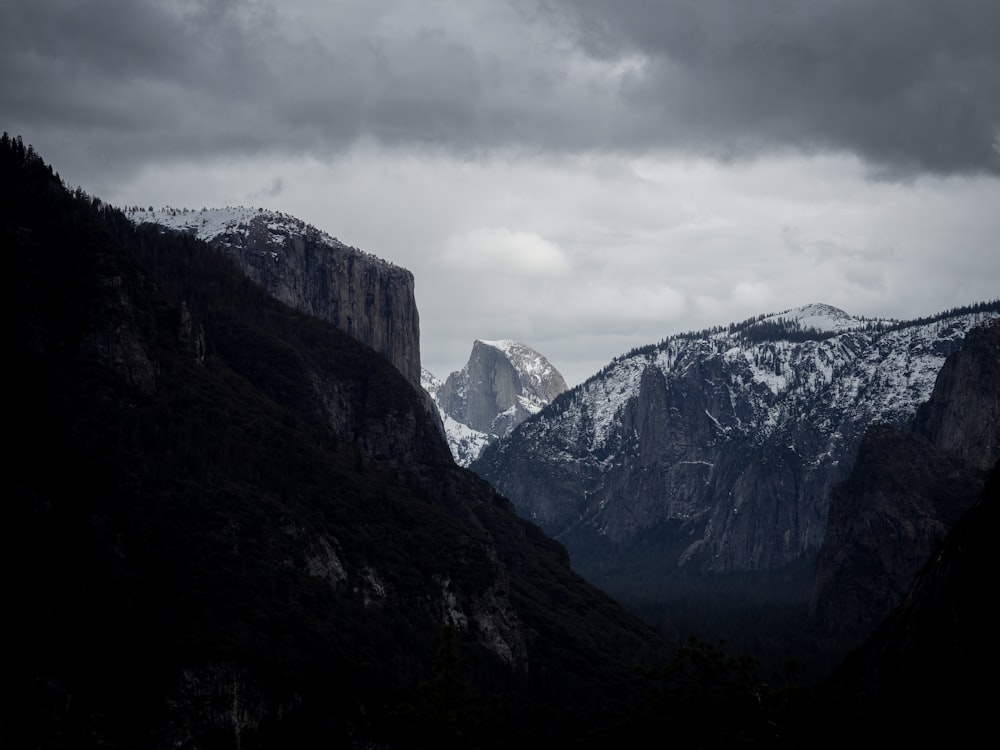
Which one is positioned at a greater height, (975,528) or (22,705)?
(975,528)

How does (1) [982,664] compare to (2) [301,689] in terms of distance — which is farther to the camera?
(2) [301,689]

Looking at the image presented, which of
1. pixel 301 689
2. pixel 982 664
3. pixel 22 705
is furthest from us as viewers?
pixel 301 689

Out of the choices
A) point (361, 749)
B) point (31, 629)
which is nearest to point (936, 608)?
point (361, 749)

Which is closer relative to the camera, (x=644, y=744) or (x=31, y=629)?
(x=644, y=744)

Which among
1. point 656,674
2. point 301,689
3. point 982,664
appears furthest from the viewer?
point 301,689

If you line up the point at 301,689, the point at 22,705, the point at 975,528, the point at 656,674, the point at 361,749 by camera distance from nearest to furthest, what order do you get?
the point at 656,674, the point at 975,528, the point at 22,705, the point at 361,749, the point at 301,689

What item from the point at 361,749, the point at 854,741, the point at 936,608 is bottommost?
the point at 361,749

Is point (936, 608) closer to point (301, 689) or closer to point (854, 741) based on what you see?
point (854, 741)

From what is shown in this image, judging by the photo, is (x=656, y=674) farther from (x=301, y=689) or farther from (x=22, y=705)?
(x=301, y=689)

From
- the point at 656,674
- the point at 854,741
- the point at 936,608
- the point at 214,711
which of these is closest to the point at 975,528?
the point at 936,608
